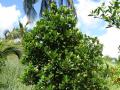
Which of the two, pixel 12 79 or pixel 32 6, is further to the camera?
pixel 32 6

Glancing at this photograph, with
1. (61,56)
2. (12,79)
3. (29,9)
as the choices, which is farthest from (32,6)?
(61,56)

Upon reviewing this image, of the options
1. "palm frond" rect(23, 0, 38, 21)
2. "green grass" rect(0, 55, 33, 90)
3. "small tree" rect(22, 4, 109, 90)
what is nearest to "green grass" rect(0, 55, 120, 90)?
"green grass" rect(0, 55, 33, 90)

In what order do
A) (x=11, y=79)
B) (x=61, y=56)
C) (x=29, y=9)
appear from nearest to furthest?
(x=61, y=56), (x=11, y=79), (x=29, y=9)

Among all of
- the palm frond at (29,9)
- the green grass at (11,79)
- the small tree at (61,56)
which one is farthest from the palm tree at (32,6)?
the small tree at (61,56)

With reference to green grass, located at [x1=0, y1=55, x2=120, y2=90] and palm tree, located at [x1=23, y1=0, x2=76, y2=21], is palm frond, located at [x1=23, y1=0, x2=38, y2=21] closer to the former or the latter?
palm tree, located at [x1=23, y1=0, x2=76, y2=21]

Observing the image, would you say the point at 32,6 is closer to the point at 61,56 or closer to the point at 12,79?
the point at 12,79

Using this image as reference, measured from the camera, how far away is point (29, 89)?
13297 mm

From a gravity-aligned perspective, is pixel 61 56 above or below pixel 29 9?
above

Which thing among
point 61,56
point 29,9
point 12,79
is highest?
point 61,56

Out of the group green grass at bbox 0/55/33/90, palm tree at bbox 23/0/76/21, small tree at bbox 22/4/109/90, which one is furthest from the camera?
palm tree at bbox 23/0/76/21

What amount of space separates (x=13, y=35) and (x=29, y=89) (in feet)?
90.6

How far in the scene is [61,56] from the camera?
391 inches

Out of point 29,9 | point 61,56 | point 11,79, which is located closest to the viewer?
point 61,56

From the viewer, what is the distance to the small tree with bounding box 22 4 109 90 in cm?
964
